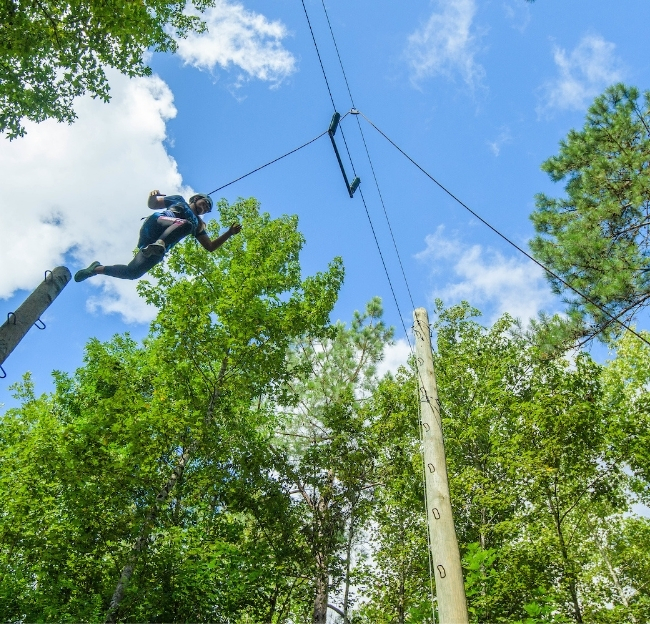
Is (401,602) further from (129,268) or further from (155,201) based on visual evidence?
(155,201)

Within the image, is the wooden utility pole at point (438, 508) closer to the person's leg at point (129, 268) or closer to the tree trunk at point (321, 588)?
the person's leg at point (129, 268)

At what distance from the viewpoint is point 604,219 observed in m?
7.64

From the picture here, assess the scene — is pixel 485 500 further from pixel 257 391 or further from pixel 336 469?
pixel 257 391

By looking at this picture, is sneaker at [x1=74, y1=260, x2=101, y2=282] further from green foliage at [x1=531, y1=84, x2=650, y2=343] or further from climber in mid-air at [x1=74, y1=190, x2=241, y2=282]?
green foliage at [x1=531, y1=84, x2=650, y2=343]

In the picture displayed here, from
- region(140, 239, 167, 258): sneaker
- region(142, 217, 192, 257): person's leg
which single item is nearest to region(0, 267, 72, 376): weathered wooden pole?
region(140, 239, 167, 258): sneaker

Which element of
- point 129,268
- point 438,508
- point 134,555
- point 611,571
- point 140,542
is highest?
point 129,268

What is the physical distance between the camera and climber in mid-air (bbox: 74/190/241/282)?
4.86 m

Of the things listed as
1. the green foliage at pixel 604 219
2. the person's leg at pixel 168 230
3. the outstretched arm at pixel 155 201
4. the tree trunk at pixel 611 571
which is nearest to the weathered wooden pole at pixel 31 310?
the person's leg at pixel 168 230

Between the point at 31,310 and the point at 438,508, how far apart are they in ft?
11.6

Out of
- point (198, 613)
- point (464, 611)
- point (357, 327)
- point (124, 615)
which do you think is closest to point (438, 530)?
point (464, 611)

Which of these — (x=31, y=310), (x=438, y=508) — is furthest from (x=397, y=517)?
(x=31, y=310)

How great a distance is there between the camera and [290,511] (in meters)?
8.77

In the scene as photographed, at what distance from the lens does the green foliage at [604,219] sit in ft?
22.8

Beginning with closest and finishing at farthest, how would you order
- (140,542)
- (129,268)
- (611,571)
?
(129,268) < (140,542) < (611,571)
